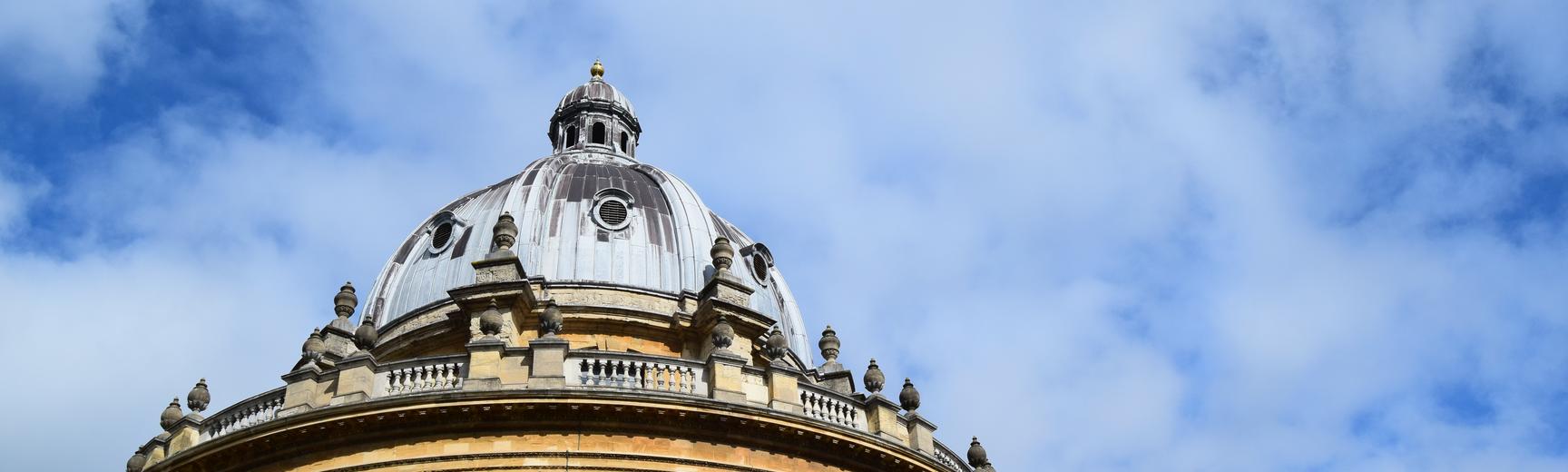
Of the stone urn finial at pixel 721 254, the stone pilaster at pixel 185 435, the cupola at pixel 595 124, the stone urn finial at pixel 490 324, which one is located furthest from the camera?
the cupola at pixel 595 124

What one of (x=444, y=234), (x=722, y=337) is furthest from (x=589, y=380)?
(x=444, y=234)

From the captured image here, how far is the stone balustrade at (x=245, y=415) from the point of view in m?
20.4

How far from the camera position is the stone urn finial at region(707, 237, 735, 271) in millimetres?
25797

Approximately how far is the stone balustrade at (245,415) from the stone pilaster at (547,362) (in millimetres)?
3879

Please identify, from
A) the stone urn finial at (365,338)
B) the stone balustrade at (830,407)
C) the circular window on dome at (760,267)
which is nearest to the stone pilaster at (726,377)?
the stone balustrade at (830,407)

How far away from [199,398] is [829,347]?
1155 centimetres

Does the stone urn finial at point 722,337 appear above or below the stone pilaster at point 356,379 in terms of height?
above

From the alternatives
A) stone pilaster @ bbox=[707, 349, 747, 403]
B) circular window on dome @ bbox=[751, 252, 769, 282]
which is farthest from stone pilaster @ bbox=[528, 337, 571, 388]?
circular window on dome @ bbox=[751, 252, 769, 282]

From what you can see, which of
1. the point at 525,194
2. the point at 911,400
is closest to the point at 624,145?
the point at 525,194

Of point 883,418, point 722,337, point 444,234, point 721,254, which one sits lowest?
point 883,418

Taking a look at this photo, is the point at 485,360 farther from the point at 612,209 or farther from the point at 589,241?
the point at 612,209

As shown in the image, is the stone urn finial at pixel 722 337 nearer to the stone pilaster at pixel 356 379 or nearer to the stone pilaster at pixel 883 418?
the stone pilaster at pixel 883 418

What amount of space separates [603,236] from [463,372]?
791 cm

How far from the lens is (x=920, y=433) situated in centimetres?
2194
